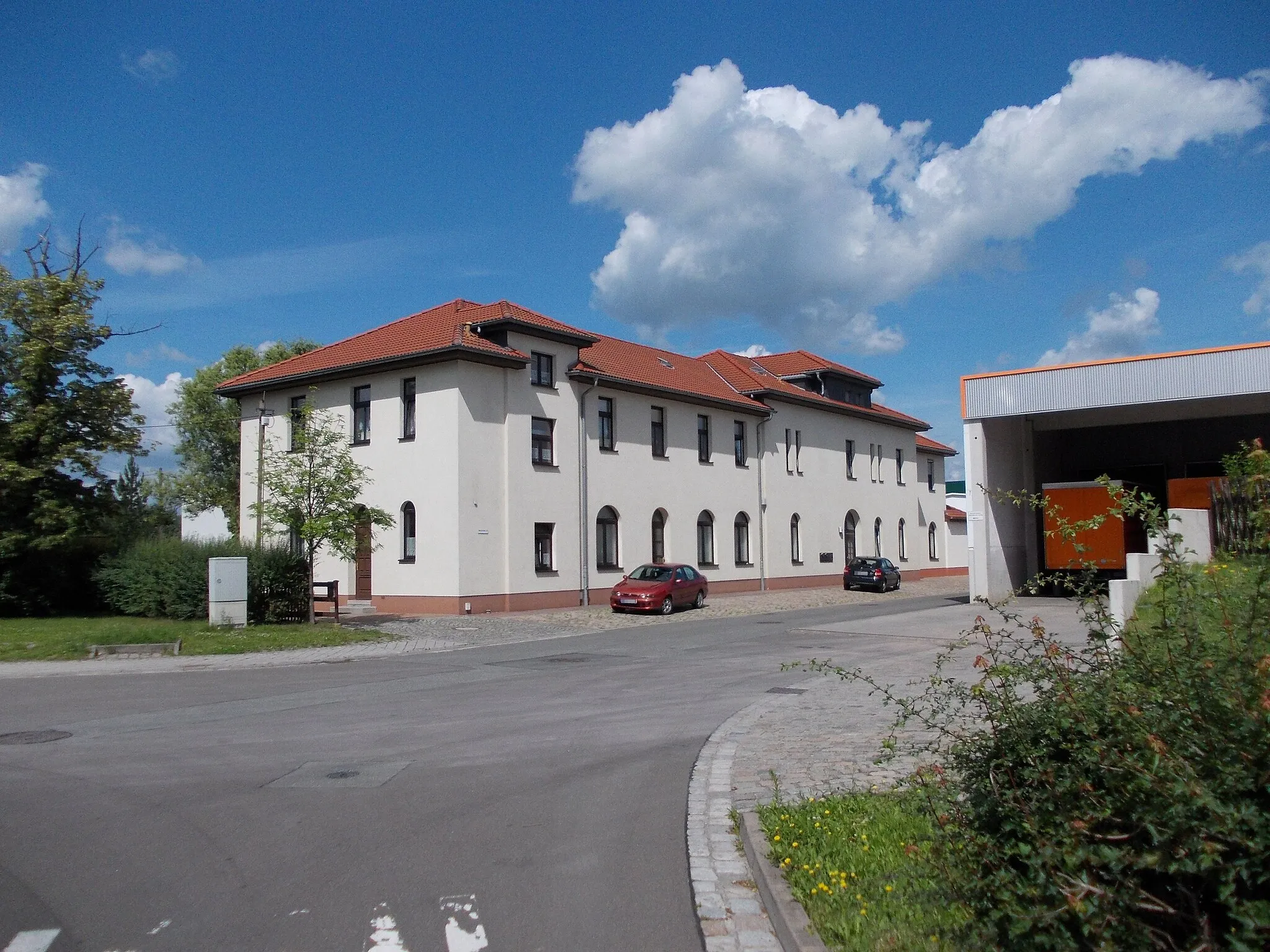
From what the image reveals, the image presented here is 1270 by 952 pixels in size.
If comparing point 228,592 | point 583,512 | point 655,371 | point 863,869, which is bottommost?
point 863,869

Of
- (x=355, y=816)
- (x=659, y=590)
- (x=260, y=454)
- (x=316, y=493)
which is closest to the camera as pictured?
(x=355, y=816)

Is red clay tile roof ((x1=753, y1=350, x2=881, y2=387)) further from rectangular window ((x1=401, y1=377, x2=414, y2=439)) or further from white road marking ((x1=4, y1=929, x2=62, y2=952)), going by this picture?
white road marking ((x1=4, y1=929, x2=62, y2=952))

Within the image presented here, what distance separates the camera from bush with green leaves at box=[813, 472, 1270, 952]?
127 inches

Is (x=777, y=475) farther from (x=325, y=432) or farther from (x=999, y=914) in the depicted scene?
(x=999, y=914)

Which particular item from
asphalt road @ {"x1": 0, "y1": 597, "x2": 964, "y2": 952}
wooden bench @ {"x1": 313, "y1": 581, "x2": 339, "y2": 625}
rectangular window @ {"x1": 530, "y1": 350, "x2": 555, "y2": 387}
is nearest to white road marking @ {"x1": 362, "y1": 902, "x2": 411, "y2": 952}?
asphalt road @ {"x1": 0, "y1": 597, "x2": 964, "y2": 952}

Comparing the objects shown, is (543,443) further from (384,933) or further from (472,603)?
(384,933)

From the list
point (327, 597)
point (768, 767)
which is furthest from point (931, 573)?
point (768, 767)

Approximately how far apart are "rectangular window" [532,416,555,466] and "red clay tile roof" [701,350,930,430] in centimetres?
1279

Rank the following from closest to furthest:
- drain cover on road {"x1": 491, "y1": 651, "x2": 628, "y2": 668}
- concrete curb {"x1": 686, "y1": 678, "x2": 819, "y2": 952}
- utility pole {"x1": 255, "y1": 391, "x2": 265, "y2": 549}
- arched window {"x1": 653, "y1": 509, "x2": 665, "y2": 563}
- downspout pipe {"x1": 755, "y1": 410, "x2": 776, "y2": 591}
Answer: concrete curb {"x1": 686, "y1": 678, "x2": 819, "y2": 952} → drain cover on road {"x1": 491, "y1": 651, "x2": 628, "y2": 668} → utility pole {"x1": 255, "y1": 391, "x2": 265, "y2": 549} → arched window {"x1": 653, "y1": 509, "x2": 665, "y2": 563} → downspout pipe {"x1": 755, "y1": 410, "x2": 776, "y2": 591}

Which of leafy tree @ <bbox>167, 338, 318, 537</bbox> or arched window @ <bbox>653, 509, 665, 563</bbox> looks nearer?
arched window @ <bbox>653, 509, 665, 563</bbox>

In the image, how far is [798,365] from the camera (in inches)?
1922

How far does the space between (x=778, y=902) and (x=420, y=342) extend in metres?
27.2

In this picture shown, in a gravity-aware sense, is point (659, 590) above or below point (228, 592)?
below

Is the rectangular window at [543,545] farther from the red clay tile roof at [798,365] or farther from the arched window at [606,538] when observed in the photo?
the red clay tile roof at [798,365]
